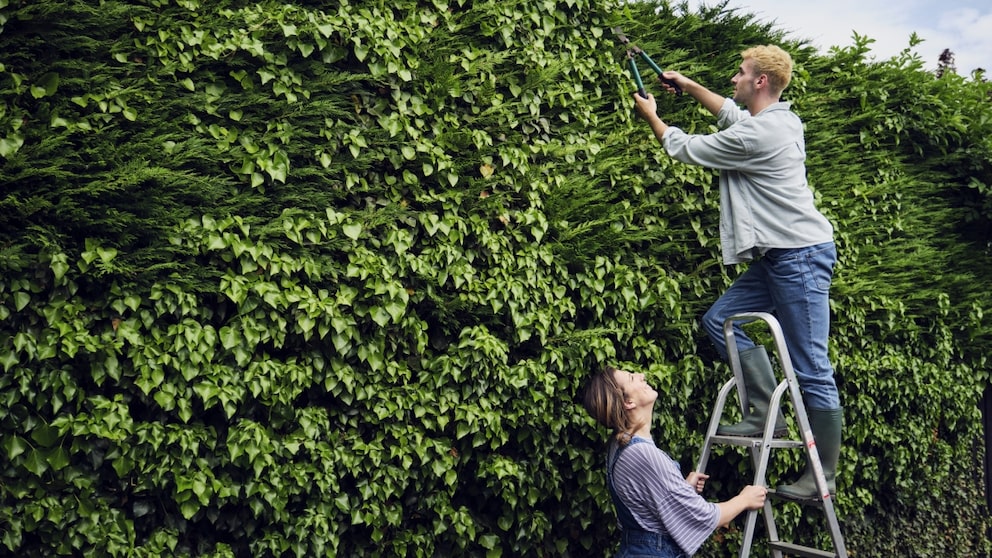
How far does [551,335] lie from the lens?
404 centimetres

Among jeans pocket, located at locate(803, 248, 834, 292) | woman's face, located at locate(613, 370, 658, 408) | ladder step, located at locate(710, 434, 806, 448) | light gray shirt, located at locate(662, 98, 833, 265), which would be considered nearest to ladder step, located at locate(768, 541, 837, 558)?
ladder step, located at locate(710, 434, 806, 448)

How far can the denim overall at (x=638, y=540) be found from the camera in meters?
3.24

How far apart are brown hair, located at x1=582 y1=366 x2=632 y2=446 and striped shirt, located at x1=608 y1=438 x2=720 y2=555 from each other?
125 mm

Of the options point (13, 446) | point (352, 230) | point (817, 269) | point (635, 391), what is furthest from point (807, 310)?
point (13, 446)

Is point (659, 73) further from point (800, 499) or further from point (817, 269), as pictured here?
point (800, 499)

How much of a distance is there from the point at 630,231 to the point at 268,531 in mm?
2261

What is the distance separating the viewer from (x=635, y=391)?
346 centimetres

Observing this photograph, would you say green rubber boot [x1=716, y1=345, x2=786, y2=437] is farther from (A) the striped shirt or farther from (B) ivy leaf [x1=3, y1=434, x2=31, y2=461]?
(B) ivy leaf [x1=3, y1=434, x2=31, y2=461]

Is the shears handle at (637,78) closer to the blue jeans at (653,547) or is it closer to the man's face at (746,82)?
the man's face at (746,82)

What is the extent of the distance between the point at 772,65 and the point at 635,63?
939 mm

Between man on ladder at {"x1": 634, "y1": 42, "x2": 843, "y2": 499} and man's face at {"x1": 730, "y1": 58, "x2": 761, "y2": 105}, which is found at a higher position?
man's face at {"x1": 730, "y1": 58, "x2": 761, "y2": 105}

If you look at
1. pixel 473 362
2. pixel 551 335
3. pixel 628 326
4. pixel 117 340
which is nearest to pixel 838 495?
pixel 628 326

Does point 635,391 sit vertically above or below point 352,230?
below

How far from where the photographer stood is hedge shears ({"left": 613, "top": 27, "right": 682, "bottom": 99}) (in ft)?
14.5
